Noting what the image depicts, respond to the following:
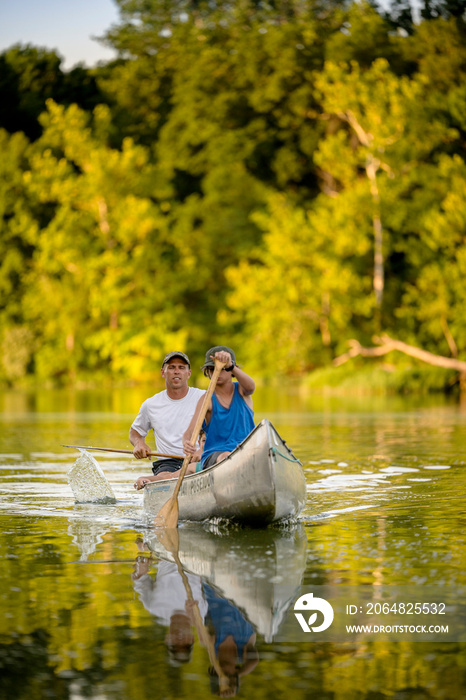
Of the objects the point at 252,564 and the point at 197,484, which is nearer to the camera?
the point at 252,564

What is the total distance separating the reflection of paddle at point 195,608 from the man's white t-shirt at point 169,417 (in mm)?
877

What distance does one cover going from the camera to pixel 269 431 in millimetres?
8289

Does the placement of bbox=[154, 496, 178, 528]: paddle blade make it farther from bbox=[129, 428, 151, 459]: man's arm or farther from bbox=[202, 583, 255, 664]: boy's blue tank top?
bbox=[202, 583, 255, 664]: boy's blue tank top

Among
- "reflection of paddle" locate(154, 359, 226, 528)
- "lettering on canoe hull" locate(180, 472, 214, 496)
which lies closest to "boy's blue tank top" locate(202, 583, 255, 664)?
"lettering on canoe hull" locate(180, 472, 214, 496)

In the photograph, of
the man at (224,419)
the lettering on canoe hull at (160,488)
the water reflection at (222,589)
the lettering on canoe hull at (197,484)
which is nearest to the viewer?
the water reflection at (222,589)

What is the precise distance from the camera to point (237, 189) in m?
49.4

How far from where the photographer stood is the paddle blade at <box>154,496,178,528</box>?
9.10 metres

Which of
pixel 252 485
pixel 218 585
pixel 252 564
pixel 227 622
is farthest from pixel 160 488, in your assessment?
pixel 227 622

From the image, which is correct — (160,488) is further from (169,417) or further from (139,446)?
(169,417)

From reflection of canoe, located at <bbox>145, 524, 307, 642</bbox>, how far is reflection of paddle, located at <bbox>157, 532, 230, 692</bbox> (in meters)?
0.05

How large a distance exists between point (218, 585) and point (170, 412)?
10.0 feet

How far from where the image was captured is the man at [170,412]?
941cm

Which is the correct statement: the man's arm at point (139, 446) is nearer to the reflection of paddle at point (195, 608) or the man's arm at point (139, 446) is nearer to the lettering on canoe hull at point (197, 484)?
the lettering on canoe hull at point (197, 484)

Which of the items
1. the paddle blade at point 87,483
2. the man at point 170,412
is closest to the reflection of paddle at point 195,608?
the man at point 170,412
